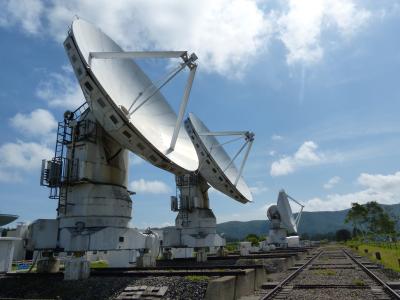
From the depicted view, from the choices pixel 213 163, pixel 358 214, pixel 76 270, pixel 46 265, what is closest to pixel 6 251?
pixel 46 265

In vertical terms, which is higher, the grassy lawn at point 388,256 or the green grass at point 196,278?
the grassy lawn at point 388,256

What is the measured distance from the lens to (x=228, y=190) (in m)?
27.2

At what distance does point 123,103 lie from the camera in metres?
15.6

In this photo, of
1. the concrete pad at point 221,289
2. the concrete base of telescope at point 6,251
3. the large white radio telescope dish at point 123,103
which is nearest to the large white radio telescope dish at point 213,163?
Result: the large white radio telescope dish at point 123,103

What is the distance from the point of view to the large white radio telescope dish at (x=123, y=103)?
14.0 meters

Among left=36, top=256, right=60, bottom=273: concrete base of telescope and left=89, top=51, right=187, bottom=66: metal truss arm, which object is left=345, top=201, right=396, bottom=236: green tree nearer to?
left=36, top=256, right=60, bottom=273: concrete base of telescope

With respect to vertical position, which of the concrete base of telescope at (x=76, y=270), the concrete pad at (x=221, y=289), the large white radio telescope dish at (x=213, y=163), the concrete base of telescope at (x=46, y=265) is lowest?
the concrete pad at (x=221, y=289)

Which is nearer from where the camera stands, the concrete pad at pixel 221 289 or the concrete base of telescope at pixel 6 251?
the concrete pad at pixel 221 289

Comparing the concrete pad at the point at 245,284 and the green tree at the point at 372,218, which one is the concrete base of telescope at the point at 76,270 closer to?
the concrete pad at the point at 245,284

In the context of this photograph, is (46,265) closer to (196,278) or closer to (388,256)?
(196,278)

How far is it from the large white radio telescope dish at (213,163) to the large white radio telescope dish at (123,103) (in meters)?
5.66

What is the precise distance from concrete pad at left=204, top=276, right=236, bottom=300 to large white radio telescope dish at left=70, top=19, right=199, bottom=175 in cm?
572

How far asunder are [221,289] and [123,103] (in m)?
8.19

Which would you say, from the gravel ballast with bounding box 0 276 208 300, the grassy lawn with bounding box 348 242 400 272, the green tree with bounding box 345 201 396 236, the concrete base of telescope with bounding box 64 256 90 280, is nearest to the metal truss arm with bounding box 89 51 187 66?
the concrete base of telescope with bounding box 64 256 90 280
